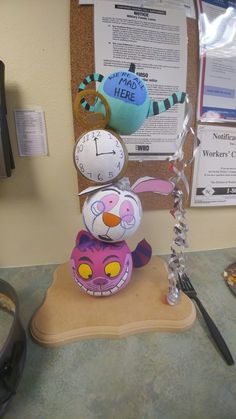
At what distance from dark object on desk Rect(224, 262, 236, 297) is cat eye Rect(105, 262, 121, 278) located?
0.30 metres

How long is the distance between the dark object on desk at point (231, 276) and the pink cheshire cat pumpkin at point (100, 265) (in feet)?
0.89

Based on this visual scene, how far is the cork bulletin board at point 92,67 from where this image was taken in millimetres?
501

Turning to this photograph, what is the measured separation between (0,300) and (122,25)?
25.3 inches

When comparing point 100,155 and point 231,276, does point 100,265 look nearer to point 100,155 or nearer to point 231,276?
point 100,155

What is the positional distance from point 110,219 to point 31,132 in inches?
12.2

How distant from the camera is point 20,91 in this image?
A: 53cm

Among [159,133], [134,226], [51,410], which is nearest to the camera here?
[51,410]

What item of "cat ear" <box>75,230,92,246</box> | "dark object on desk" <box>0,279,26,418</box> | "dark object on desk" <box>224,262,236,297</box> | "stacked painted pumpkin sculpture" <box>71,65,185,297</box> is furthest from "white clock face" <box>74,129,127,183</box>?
"dark object on desk" <box>224,262,236,297</box>

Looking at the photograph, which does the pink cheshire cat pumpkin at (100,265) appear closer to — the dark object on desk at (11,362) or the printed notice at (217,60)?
the dark object on desk at (11,362)

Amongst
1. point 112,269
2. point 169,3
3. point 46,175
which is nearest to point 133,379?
point 112,269

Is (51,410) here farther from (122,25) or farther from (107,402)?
(122,25)

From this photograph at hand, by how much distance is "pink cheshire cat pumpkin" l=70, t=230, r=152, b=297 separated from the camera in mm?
446

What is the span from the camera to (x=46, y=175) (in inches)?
23.3

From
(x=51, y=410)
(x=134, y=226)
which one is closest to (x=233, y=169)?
(x=134, y=226)
